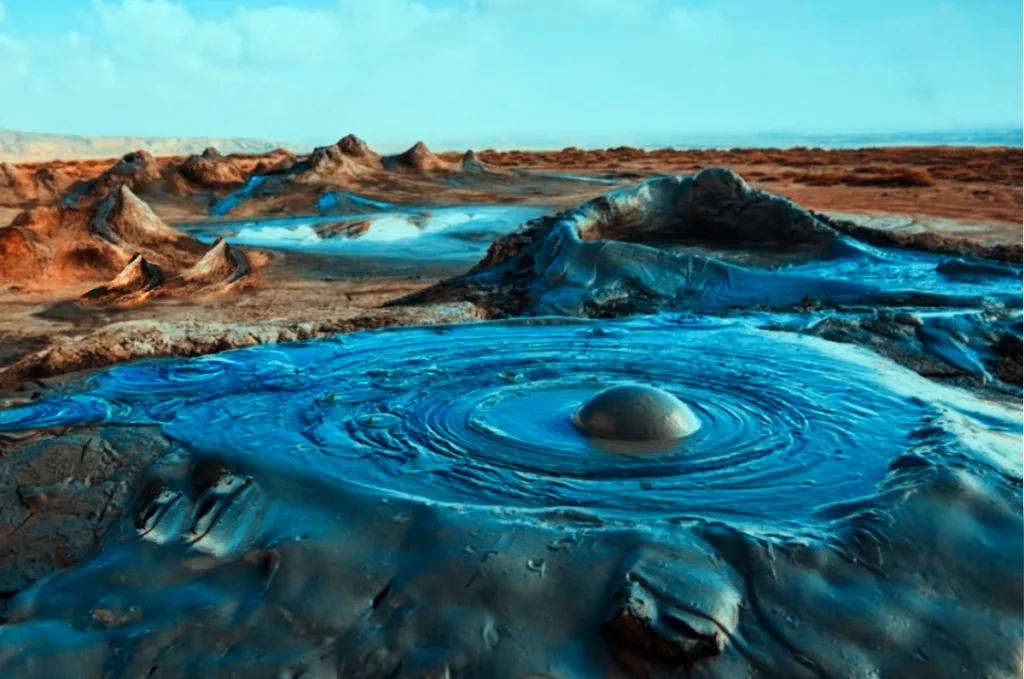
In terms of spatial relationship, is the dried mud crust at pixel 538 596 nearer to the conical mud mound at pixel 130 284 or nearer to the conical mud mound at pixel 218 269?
the conical mud mound at pixel 130 284

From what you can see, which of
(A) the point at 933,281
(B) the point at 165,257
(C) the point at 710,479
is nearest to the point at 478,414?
(C) the point at 710,479

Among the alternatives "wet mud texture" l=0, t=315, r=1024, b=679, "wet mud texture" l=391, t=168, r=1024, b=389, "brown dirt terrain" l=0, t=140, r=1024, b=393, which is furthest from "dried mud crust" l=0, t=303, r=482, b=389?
"wet mud texture" l=391, t=168, r=1024, b=389

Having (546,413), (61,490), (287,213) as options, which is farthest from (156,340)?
(287,213)

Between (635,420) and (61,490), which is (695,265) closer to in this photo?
(635,420)

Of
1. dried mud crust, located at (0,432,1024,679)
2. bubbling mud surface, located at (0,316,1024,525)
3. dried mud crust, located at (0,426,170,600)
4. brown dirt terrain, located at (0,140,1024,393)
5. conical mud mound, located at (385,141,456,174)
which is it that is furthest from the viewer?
conical mud mound, located at (385,141,456,174)

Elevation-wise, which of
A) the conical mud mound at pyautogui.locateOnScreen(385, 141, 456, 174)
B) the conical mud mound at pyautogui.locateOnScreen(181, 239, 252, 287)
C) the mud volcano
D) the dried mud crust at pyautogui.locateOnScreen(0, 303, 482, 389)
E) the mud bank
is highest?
the mud volcano

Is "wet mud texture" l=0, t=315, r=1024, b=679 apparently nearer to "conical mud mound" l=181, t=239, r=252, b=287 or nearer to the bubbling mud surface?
the bubbling mud surface
